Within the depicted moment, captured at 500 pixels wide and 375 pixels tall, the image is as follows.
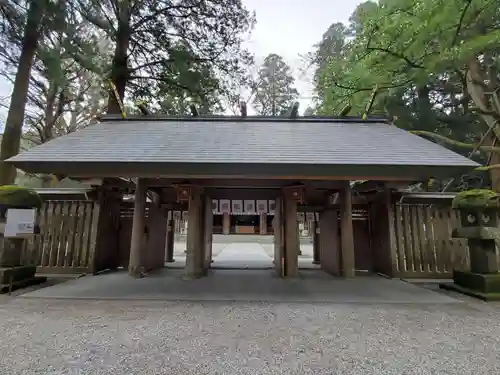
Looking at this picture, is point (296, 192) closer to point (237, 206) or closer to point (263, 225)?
point (237, 206)

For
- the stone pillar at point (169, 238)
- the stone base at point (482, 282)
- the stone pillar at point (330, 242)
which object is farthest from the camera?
the stone pillar at point (169, 238)

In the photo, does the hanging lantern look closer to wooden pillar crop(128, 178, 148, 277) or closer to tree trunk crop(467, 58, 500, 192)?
wooden pillar crop(128, 178, 148, 277)

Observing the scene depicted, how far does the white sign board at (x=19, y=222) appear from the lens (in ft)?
15.4

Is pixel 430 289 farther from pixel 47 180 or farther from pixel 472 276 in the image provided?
pixel 47 180

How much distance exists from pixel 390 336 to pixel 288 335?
103 centimetres

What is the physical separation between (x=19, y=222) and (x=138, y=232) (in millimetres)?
1986

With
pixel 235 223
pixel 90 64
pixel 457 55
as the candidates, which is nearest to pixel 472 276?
pixel 457 55

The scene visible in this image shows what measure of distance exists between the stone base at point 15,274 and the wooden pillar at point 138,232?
172 cm

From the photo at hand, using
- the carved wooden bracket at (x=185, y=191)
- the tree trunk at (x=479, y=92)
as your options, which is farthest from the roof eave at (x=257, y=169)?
the tree trunk at (x=479, y=92)

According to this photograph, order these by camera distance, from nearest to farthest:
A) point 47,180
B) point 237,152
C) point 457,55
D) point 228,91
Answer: point 237,152, point 457,55, point 228,91, point 47,180

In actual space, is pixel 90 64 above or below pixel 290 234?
above

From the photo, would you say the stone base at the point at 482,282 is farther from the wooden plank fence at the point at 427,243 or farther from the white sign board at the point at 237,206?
the white sign board at the point at 237,206

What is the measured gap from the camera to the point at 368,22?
6941 mm

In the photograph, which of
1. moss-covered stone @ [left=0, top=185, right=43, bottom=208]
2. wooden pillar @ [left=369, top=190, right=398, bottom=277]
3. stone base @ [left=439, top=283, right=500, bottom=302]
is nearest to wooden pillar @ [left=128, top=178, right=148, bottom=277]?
moss-covered stone @ [left=0, top=185, right=43, bottom=208]
